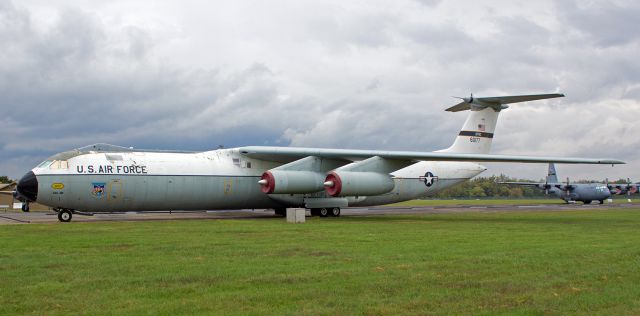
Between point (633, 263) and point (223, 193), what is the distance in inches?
769

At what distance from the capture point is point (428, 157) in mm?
27844

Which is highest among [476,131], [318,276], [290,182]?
[476,131]

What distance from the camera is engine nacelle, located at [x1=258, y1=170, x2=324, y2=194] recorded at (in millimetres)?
27016

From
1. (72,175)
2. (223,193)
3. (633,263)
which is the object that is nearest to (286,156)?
(223,193)

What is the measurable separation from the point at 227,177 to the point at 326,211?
540cm

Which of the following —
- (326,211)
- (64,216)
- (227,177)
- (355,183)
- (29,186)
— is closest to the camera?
(29,186)

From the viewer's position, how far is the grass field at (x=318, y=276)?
741 centimetres

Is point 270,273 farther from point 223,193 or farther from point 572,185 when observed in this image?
point 572,185

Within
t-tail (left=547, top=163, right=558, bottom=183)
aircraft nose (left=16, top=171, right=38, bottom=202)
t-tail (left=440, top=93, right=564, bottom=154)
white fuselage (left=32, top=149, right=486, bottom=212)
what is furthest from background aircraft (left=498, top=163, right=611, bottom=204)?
aircraft nose (left=16, top=171, right=38, bottom=202)

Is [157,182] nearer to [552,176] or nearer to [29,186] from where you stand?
[29,186]

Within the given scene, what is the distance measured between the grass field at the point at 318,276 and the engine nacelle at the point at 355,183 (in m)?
11.2

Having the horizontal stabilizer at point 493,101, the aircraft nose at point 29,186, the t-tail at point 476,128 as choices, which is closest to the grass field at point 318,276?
the aircraft nose at point 29,186

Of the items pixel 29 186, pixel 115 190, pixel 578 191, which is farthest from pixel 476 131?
pixel 578 191

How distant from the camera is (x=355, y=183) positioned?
89.2ft
